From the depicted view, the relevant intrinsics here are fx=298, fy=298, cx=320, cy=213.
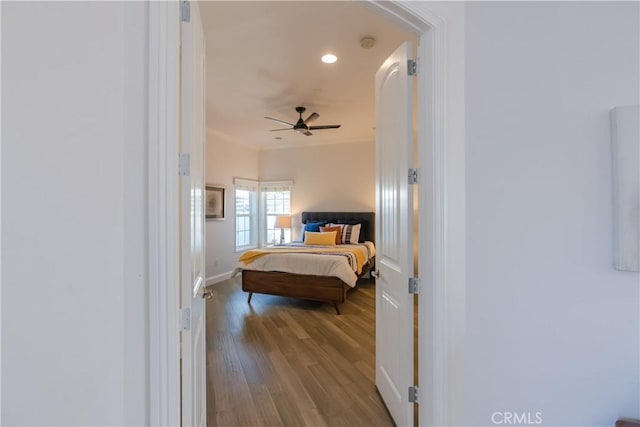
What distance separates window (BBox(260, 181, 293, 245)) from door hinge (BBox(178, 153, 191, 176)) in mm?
5541

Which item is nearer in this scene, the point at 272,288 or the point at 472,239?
the point at 472,239

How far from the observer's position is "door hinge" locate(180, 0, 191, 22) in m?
1.08

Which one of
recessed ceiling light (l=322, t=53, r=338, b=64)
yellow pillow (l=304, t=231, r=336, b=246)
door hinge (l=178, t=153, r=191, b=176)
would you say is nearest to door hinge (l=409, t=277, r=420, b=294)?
door hinge (l=178, t=153, r=191, b=176)

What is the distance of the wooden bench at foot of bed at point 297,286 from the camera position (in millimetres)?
3826

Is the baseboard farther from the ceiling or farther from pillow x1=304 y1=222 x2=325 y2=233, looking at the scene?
the ceiling

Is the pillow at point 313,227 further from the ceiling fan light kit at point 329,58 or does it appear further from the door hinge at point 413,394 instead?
the door hinge at point 413,394

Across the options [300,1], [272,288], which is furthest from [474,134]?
[272,288]

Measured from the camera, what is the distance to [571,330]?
1360 millimetres

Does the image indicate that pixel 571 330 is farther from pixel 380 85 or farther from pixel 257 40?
pixel 257 40

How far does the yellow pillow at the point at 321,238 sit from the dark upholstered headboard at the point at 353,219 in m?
0.66

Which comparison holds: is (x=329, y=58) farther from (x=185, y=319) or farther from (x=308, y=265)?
(x=185, y=319)

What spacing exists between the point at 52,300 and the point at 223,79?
9.82 ft

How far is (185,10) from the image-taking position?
1.08 metres

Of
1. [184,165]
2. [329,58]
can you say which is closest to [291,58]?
[329,58]
